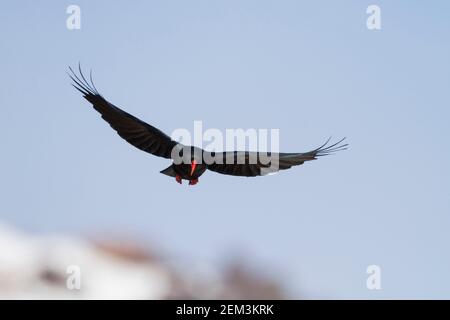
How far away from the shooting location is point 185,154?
18.0m

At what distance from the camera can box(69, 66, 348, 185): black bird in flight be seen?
18.1m

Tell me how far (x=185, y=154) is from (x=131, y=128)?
1569 millimetres

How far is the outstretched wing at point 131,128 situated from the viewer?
18.4 m

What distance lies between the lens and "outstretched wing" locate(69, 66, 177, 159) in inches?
725

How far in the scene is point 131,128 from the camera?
61.6 ft

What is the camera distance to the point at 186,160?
1797cm
